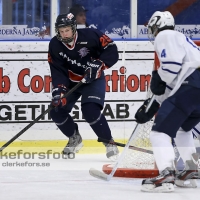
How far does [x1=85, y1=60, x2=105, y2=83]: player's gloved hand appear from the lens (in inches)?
182

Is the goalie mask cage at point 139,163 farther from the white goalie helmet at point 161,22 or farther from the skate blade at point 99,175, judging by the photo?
the white goalie helmet at point 161,22

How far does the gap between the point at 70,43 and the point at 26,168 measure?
905 mm

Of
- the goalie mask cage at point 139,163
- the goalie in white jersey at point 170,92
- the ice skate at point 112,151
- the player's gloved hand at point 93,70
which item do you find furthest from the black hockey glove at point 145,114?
the ice skate at point 112,151

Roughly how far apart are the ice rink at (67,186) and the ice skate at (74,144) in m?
0.39

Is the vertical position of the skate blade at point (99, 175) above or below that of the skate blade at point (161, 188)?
below

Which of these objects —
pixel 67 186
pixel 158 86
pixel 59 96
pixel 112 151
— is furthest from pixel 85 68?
pixel 158 86

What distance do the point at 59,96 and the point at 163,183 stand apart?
4.85 ft

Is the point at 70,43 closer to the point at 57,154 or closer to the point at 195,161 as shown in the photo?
the point at 57,154

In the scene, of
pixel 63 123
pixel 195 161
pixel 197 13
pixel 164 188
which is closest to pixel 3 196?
pixel 164 188

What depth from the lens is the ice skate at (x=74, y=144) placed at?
5.02 meters

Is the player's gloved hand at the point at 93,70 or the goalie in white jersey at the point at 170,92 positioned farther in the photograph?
the player's gloved hand at the point at 93,70

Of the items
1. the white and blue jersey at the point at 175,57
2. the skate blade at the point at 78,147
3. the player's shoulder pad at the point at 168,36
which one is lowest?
the skate blade at the point at 78,147

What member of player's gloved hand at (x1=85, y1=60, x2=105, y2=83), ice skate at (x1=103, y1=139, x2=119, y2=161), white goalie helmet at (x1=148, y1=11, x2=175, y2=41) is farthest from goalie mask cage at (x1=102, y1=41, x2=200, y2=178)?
player's gloved hand at (x1=85, y1=60, x2=105, y2=83)

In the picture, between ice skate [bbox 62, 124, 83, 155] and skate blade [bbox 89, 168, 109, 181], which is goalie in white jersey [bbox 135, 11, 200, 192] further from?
ice skate [bbox 62, 124, 83, 155]
